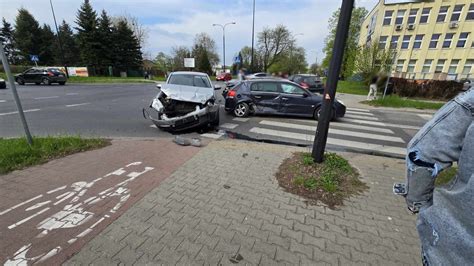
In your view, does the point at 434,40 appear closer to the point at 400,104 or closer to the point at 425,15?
the point at 425,15

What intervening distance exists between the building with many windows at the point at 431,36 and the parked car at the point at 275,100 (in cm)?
2632

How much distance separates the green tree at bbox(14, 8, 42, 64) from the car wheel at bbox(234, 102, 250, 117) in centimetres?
5697

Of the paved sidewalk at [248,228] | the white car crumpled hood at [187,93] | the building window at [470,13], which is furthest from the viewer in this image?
the building window at [470,13]

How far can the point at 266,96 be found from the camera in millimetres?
9117

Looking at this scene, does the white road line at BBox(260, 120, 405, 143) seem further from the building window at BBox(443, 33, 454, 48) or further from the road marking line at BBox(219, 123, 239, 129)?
the building window at BBox(443, 33, 454, 48)

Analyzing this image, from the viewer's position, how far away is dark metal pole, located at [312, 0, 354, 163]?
3.42 metres

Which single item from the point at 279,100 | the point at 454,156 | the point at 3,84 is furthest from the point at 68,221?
the point at 3,84

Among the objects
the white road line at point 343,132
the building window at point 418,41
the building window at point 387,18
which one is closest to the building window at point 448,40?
the building window at point 418,41

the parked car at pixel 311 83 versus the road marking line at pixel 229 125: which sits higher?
the parked car at pixel 311 83

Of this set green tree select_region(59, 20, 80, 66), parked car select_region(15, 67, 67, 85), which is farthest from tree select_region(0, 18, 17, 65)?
parked car select_region(15, 67, 67, 85)

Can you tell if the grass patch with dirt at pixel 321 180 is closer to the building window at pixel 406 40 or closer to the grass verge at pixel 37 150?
the grass verge at pixel 37 150

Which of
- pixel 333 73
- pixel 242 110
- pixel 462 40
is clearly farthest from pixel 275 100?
pixel 462 40

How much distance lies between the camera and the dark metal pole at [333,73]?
11.2 ft

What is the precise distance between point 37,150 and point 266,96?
7195 mm
